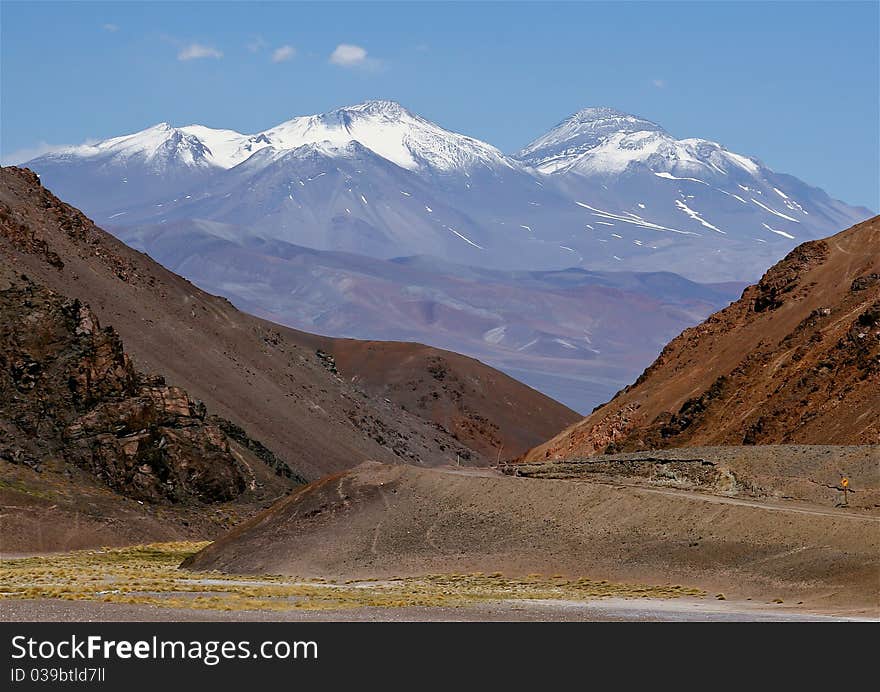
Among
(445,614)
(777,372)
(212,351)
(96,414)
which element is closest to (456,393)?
(212,351)

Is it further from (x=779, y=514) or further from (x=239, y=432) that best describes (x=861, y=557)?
(x=239, y=432)

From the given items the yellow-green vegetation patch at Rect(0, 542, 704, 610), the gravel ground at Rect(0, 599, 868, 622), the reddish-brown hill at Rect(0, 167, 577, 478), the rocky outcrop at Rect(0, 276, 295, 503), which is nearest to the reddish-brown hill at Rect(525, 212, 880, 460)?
the reddish-brown hill at Rect(0, 167, 577, 478)

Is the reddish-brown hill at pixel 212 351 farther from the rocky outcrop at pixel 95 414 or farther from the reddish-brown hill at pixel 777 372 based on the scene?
the reddish-brown hill at pixel 777 372

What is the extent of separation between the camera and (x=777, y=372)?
264 feet

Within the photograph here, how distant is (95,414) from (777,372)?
116ft

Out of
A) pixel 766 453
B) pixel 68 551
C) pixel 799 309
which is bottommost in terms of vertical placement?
pixel 68 551

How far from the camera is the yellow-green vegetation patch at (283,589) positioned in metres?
40.4

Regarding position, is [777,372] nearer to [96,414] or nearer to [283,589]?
[96,414]

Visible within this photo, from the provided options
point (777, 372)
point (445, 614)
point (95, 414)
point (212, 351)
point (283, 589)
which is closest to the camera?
point (445, 614)

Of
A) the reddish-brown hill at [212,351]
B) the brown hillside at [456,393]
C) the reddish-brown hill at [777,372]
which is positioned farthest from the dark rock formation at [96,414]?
the brown hillside at [456,393]

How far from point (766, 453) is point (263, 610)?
2596 cm

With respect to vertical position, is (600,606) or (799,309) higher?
(799,309)

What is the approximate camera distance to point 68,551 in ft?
230
